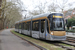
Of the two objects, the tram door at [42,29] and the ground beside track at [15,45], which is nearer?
the ground beside track at [15,45]

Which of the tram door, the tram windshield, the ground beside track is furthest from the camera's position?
the tram door

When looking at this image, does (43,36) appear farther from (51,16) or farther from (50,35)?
(51,16)

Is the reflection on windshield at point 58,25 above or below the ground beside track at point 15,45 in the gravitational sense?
above

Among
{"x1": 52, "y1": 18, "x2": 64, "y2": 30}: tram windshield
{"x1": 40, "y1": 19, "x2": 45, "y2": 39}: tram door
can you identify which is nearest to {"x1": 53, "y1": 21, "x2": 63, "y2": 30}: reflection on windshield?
{"x1": 52, "y1": 18, "x2": 64, "y2": 30}: tram windshield

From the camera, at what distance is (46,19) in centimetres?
1269

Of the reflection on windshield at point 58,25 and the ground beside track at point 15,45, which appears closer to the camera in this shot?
the ground beside track at point 15,45

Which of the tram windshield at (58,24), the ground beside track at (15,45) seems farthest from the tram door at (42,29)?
the ground beside track at (15,45)

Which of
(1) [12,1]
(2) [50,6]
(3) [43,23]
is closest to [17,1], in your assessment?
(1) [12,1]

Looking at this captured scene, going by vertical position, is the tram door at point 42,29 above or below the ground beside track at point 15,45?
above

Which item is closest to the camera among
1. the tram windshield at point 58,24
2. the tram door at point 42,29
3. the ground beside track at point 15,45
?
the ground beside track at point 15,45

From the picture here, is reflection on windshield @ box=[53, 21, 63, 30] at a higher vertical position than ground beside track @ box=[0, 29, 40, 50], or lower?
higher

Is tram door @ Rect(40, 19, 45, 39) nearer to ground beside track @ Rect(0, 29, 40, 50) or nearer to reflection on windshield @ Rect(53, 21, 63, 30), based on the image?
reflection on windshield @ Rect(53, 21, 63, 30)

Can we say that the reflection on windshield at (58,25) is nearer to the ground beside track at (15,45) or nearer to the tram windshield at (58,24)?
the tram windshield at (58,24)

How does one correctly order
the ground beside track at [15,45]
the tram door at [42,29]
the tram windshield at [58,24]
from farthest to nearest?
1. the tram door at [42,29]
2. the tram windshield at [58,24]
3. the ground beside track at [15,45]
